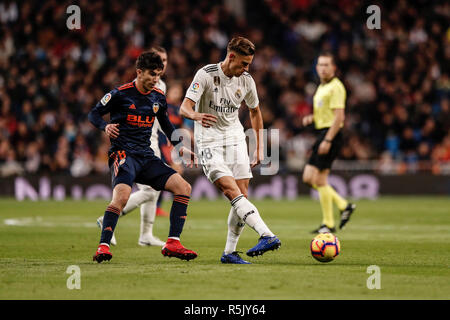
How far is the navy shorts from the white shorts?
1.45ft

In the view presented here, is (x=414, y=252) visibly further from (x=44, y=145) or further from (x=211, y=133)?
(x=44, y=145)

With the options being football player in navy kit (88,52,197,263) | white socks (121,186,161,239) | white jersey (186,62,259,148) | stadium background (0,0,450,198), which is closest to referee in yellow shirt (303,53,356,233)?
white socks (121,186,161,239)

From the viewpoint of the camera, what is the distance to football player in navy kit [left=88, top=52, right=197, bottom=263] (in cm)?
732

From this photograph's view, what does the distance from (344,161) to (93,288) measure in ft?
49.4

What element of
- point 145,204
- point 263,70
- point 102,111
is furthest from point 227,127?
point 263,70

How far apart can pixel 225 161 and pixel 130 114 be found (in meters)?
1.08

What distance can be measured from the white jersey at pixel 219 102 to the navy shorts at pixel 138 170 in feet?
1.58

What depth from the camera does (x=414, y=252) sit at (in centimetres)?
827

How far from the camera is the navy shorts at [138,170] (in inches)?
289

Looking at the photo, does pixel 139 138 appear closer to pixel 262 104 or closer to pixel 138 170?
pixel 138 170

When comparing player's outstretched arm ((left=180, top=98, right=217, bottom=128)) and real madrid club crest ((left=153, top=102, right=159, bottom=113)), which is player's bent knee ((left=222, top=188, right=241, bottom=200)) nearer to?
player's outstretched arm ((left=180, top=98, right=217, bottom=128))

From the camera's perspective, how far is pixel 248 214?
6977 mm
